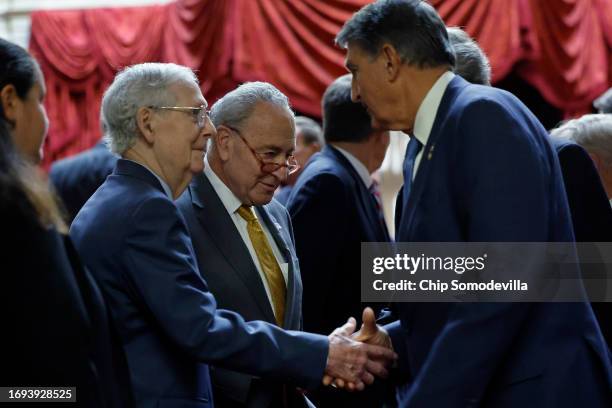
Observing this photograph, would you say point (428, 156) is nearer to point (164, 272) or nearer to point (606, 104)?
point (164, 272)

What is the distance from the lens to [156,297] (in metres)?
2.26

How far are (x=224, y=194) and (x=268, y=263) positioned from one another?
23cm

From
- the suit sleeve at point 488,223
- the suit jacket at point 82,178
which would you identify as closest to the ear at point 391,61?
the suit sleeve at point 488,223

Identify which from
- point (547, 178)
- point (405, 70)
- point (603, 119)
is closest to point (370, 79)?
point (405, 70)

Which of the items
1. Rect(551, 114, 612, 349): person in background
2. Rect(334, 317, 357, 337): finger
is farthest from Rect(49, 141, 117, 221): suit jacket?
Rect(551, 114, 612, 349): person in background

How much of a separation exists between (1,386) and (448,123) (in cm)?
106

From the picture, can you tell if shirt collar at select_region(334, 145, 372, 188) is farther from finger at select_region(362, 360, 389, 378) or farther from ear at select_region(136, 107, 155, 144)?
ear at select_region(136, 107, 155, 144)

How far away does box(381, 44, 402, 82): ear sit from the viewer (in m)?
2.26

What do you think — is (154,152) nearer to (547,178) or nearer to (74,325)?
(74,325)

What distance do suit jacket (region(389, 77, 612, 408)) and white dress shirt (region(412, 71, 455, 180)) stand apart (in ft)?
0.15

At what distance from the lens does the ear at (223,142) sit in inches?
112

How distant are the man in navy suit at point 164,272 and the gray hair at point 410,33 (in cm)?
54

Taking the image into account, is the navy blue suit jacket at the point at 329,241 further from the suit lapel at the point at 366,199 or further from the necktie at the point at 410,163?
the necktie at the point at 410,163

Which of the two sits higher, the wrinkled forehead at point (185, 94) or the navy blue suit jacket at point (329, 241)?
the wrinkled forehead at point (185, 94)
